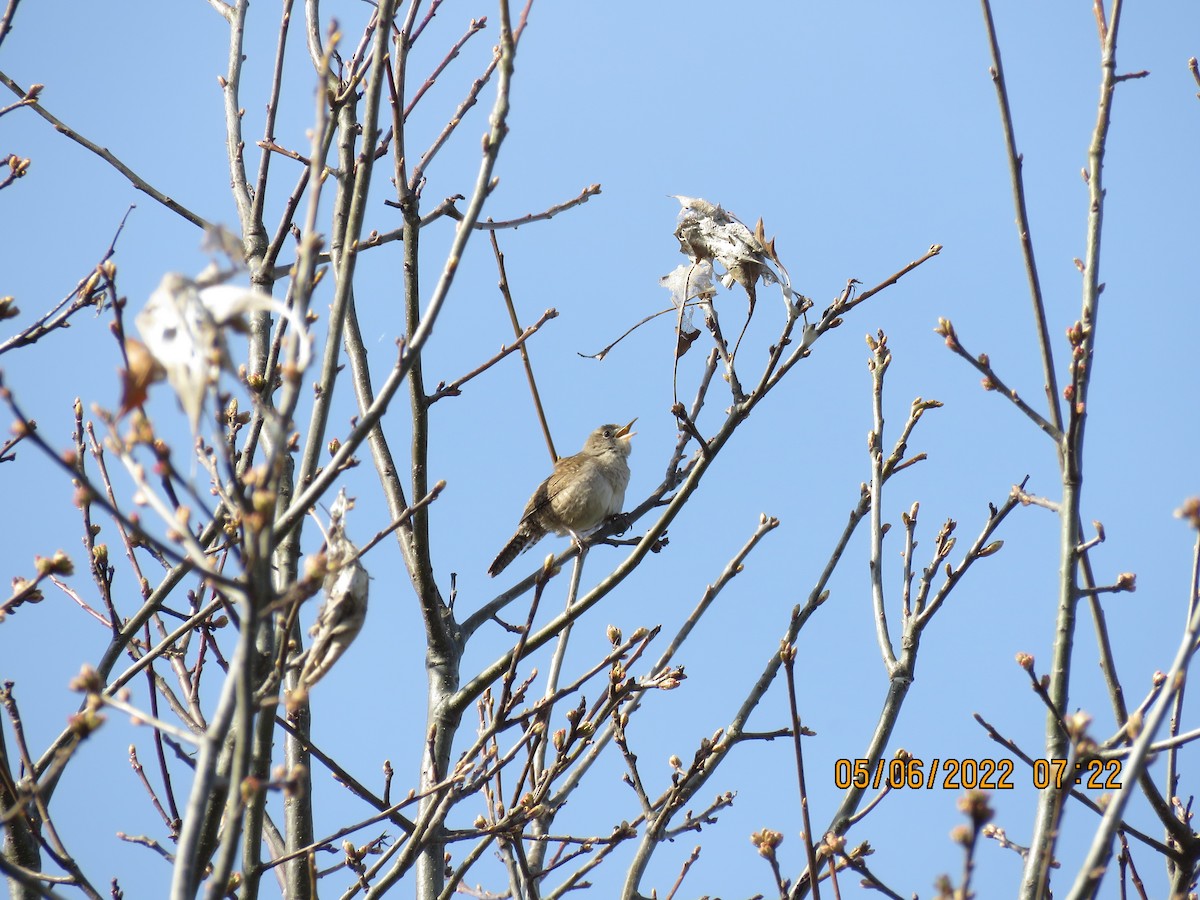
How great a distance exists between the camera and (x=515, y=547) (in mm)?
6820

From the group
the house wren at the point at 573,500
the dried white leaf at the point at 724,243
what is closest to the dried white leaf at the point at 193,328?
the dried white leaf at the point at 724,243

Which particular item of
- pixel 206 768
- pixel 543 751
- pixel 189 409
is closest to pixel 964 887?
pixel 206 768

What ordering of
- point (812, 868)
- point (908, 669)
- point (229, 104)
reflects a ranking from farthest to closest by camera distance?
point (229, 104)
point (908, 669)
point (812, 868)

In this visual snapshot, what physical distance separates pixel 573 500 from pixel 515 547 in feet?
1.82

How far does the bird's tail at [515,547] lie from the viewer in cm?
677

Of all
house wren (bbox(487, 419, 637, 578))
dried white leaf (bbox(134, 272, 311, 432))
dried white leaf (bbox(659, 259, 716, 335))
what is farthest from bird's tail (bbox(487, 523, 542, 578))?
dried white leaf (bbox(134, 272, 311, 432))

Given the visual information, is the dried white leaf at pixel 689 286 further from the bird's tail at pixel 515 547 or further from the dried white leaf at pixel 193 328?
the bird's tail at pixel 515 547

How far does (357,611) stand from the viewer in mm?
2363

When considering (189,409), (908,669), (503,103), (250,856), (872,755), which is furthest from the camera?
(908,669)

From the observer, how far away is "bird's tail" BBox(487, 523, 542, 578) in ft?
22.2

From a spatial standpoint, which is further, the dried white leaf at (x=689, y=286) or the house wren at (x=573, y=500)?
the house wren at (x=573, y=500)

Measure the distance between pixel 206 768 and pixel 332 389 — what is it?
760 mm

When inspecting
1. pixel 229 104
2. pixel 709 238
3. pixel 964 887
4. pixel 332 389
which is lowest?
pixel 964 887

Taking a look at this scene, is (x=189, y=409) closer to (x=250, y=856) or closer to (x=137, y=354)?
(x=137, y=354)
